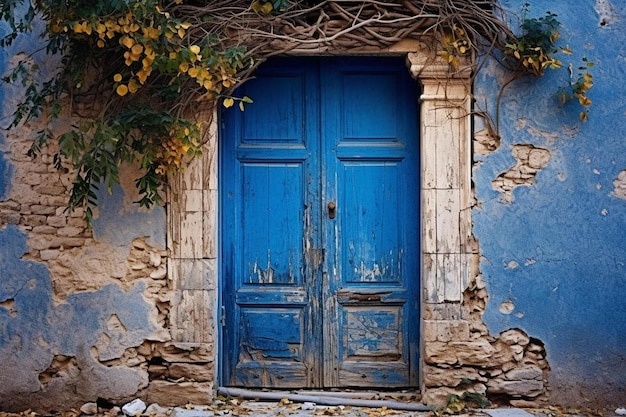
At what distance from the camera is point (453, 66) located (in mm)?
4602

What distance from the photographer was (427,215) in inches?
184

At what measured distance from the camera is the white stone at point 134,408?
450 cm

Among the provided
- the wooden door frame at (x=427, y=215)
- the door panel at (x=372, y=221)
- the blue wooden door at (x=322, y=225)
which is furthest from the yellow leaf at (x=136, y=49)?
the door panel at (x=372, y=221)

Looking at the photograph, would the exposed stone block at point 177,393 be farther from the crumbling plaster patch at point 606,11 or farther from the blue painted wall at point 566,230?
the crumbling plaster patch at point 606,11

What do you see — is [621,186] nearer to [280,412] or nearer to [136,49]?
[280,412]

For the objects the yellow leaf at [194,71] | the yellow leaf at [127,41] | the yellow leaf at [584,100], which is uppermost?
the yellow leaf at [127,41]

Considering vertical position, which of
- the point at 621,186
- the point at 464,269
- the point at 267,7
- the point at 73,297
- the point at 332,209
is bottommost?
the point at 73,297

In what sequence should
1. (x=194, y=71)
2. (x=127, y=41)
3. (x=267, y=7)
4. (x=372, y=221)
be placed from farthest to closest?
(x=372, y=221), (x=267, y=7), (x=194, y=71), (x=127, y=41)

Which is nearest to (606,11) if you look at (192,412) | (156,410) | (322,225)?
(322,225)

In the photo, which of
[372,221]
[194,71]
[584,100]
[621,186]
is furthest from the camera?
[372,221]

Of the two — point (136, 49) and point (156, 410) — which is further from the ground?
point (136, 49)

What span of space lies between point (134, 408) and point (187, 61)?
6.68 feet

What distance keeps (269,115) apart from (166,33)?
967mm

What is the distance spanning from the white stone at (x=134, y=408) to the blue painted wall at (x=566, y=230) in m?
2.19
